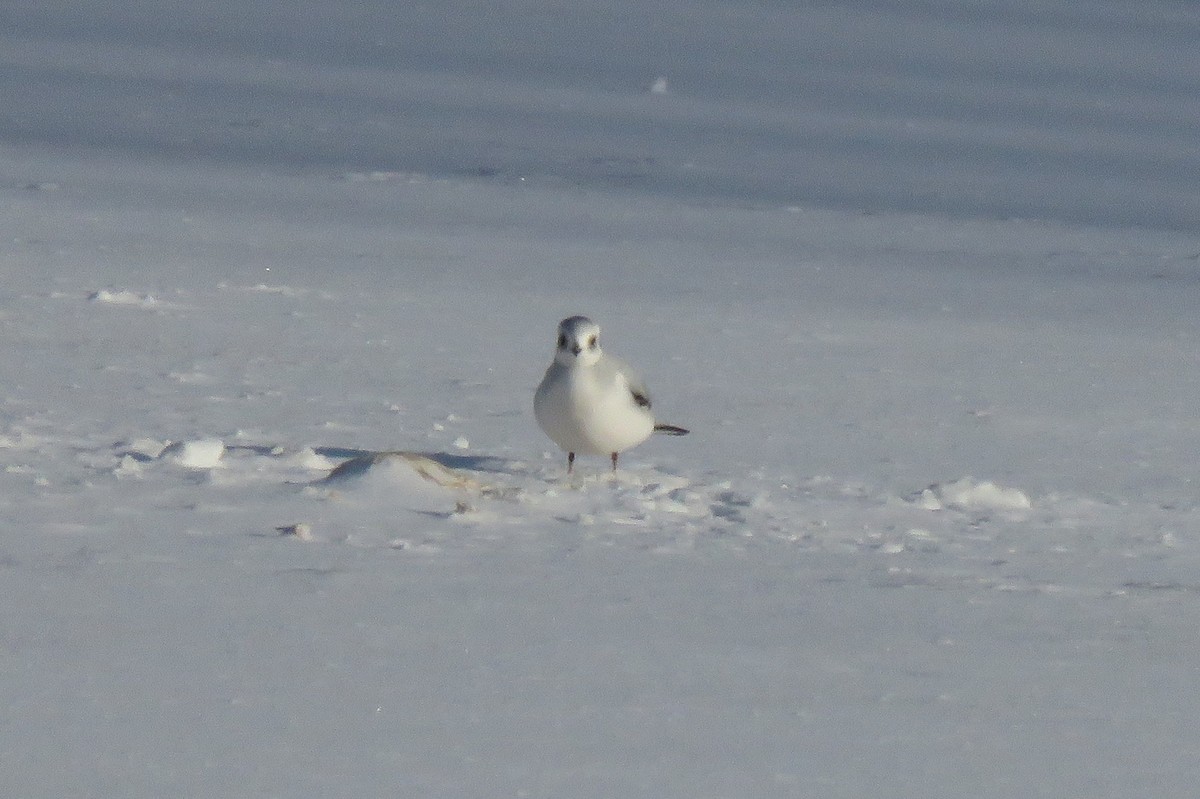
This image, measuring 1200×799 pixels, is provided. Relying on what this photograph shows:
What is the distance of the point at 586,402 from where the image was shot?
3361 millimetres

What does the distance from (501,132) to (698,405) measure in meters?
5.05

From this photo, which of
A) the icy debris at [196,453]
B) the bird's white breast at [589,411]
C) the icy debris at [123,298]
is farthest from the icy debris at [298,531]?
the icy debris at [123,298]

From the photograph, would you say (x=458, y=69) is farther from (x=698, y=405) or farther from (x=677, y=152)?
(x=698, y=405)

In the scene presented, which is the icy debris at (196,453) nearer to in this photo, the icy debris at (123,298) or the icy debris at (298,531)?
the icy debris at (298,531)

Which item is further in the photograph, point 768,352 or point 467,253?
point 467,253

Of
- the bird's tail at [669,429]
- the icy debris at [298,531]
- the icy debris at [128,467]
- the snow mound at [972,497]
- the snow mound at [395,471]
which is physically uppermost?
the snow mound at [395,471]

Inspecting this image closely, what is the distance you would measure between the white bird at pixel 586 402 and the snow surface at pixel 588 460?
0.08m

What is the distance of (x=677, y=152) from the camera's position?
8695mm

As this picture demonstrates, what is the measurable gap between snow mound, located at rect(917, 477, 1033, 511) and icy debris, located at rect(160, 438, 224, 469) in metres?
1.19

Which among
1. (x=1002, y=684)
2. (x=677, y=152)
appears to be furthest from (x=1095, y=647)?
(x=677, y=152)

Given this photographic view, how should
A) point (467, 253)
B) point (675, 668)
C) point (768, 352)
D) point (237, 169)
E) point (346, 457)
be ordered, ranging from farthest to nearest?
point (237, 169), point (467, 253), point (768, 352), point (346, 457), point (675, 668)

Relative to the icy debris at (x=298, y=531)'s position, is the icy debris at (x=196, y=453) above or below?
above

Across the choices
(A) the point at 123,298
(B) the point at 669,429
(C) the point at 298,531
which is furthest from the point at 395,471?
(A) the point at 123,298

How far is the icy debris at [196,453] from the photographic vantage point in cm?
→ 325
